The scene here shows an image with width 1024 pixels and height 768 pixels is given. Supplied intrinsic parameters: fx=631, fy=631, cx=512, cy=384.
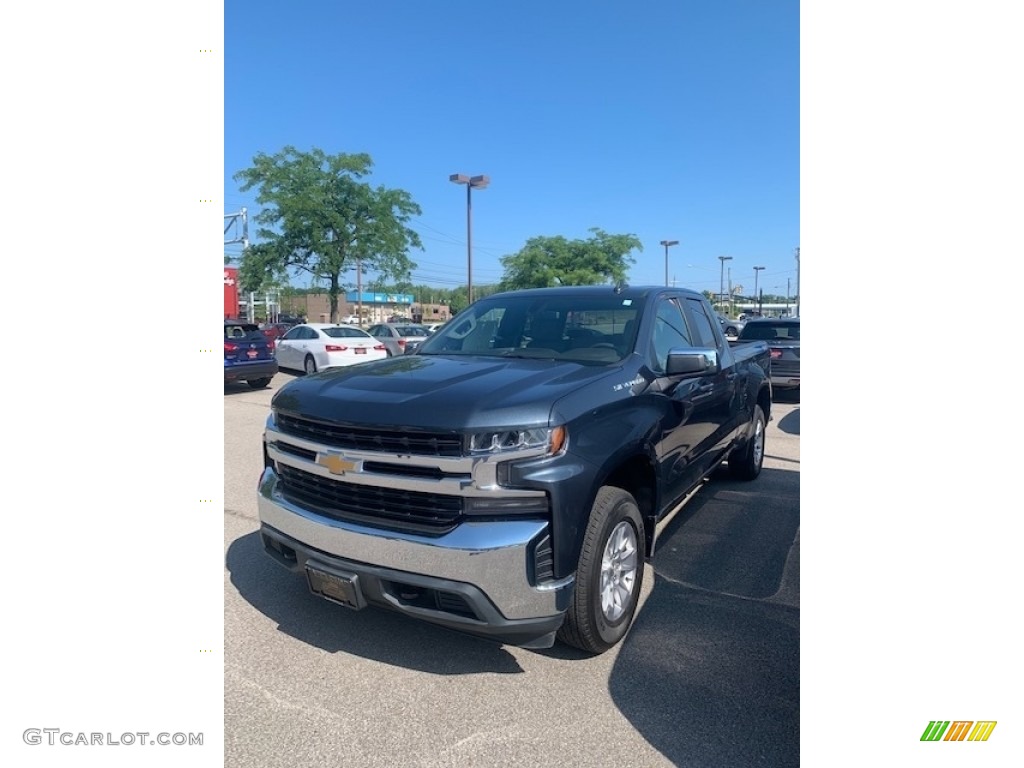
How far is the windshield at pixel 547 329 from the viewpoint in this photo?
12.2 ft

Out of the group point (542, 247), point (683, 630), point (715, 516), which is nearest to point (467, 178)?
point (542, 247)

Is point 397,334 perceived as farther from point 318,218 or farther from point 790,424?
point 790,424

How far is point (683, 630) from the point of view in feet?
10.7

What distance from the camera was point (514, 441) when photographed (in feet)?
8.47

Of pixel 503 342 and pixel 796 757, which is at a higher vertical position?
pixel 503 342

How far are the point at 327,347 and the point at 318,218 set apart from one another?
26.7 feet

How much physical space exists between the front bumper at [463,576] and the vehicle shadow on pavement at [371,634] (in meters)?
0.34

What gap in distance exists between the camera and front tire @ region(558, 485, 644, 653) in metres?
2.74

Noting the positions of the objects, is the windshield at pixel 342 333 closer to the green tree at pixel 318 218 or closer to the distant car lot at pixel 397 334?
the distant car lot at pixel 397 334

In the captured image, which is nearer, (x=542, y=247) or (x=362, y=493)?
(x=362, y=493)

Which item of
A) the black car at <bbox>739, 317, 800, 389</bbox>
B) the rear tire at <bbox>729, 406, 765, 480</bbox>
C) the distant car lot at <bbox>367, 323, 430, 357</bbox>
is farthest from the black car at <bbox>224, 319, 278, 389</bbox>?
the rear tire at <bbox>729, 406, 765, 480</bbox>

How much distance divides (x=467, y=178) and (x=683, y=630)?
2236 cm

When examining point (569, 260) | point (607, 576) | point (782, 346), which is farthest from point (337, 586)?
point (569, 260)

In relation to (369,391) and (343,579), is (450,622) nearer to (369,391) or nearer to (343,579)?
(343,579)
